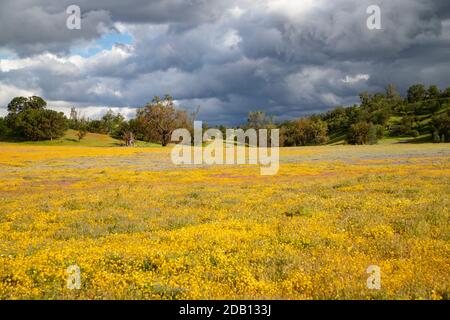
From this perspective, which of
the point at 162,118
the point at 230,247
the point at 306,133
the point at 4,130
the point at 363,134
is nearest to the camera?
the point at 230,247

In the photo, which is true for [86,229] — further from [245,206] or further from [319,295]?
[319,295]

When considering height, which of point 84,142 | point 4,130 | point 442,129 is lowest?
point 84,142

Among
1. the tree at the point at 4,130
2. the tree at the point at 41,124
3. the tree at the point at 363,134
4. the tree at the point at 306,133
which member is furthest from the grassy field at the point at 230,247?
the tree at the point at 306,133

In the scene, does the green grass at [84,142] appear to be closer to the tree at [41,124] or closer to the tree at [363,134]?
the tree at [41,124]

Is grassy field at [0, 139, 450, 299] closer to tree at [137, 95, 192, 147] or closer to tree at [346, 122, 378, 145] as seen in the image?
tree at [137, 95, 192, 147]

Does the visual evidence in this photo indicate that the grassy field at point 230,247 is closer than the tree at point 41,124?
Yes

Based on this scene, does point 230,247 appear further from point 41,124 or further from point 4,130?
point 4,130

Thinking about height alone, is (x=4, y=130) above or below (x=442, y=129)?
above

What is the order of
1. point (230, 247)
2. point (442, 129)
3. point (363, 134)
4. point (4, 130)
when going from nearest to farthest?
point (230, 247)
point (4, 130)
point (442, 129)
point (363, 134)

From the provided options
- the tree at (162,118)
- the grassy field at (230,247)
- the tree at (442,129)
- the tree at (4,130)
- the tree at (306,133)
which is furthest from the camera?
the tree at (306,133)

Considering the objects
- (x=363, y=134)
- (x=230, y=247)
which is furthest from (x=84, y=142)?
(x=230, y=247)

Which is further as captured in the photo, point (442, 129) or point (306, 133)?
point (306, 133)

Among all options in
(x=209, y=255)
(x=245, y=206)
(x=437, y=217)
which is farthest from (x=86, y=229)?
(x=437, y=217)
